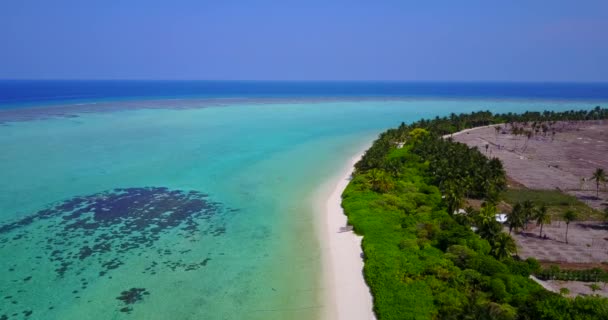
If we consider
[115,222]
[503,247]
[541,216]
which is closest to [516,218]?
[541,216]

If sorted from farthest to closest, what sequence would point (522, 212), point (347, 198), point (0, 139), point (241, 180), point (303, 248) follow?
point (0, 139) → point (241, 180) → point (347, 198) → point (522, 212) → point (303, 248)

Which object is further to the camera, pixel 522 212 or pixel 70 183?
pixel 70 183

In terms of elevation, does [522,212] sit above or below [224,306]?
above

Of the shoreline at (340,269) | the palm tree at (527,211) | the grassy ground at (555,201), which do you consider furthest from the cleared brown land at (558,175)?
the shoreline at (340,269)

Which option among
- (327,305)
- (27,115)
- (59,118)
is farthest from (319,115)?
A: (327,305)

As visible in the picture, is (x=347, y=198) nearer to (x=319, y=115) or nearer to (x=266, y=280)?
(x=266, y=280)

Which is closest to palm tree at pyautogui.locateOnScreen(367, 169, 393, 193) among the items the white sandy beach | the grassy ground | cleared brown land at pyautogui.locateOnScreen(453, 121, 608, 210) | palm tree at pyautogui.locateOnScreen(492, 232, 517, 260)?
the white sandy beach
